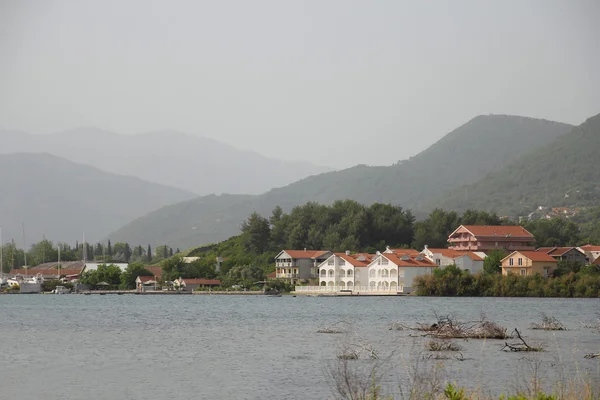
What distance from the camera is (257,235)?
14375 cm

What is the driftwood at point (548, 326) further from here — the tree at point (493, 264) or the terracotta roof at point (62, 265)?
the terracotta roof at point (62, 265)

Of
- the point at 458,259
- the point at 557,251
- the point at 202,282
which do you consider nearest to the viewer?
the point at 458,259

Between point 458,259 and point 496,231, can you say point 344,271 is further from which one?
point 496,231

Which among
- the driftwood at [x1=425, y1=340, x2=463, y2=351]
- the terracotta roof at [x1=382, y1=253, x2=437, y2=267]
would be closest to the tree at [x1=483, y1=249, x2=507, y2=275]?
the terracotta roof at [x1=382, y1=253, x2=437, y2=267]

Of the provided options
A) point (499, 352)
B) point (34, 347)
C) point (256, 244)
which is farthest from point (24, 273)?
point (499, 352)

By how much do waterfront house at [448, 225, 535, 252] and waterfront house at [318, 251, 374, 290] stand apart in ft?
44.5

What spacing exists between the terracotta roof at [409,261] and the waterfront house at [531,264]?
31.2 feet

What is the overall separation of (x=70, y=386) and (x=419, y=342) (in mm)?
17190

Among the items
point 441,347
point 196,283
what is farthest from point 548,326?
point 196,283

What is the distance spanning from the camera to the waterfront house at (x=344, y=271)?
117m

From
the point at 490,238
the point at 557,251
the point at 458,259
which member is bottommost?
the point at 458,259

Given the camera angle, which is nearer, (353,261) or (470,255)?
(470,255)

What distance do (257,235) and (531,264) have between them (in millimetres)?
50875

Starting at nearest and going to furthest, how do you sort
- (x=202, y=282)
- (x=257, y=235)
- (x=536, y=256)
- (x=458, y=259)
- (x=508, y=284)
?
(x=508, y=284) < (x=536, y=256) < (x=458, y=259) < (x=202, y=282) < (x=257, y=235)
